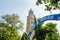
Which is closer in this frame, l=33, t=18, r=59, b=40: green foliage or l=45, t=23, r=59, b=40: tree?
l=33, t=18, r=59, b=40: green foliage

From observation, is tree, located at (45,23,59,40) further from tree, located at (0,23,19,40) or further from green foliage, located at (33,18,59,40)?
tree, located at (0,23,19,40)

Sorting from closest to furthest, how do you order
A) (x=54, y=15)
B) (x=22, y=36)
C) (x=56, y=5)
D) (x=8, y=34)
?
(x=56, y=5) < (x=54, y=15) < (x=8, y=34) < (x=22, y=36)

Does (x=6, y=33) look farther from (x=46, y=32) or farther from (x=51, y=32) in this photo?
(x=51, y=32)

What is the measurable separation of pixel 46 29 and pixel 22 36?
16.7m

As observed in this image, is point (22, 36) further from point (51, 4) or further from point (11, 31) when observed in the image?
point (51, 4)

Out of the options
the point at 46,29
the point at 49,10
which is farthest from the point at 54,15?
the point at 46,29

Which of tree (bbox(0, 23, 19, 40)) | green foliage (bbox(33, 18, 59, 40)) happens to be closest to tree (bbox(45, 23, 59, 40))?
green foliage (bbox(33, 18, 59, 40))

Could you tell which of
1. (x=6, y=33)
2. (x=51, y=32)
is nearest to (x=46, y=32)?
(x=51, y=32)

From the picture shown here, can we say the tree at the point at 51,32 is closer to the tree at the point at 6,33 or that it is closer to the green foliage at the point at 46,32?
the green foliage at the point at 46,32

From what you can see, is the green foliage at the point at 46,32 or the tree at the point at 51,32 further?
the tree at the point at 51,32

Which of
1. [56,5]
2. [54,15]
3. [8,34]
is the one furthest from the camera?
[8,34]

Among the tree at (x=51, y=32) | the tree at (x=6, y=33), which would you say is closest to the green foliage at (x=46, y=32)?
the tree at (x=51, y=32)

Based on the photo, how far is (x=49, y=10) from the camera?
61.1ft

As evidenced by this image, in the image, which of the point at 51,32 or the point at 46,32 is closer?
the point at 46,32
